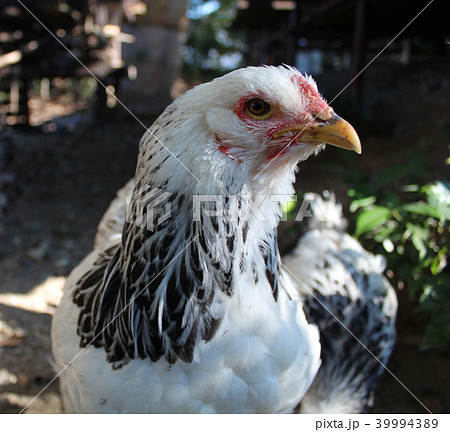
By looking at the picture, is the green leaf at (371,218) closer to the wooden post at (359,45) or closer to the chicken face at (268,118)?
the chicken face at (268,118)

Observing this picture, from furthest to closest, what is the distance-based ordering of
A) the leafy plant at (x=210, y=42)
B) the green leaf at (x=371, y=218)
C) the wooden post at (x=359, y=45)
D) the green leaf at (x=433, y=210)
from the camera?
the leafy plant at (x=210, y=42) → the wooden post at (x=359, y=45) → the green leaf at (x=371, y=218) → the green leaf at (x=433, y=210)

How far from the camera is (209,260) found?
102 centimetres

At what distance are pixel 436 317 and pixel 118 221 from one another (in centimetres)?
136

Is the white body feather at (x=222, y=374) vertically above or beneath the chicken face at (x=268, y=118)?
beneath

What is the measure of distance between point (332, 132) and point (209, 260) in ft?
1.41

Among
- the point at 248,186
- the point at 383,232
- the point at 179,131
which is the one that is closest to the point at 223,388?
the point at 248,186

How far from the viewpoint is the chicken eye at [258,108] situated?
0.97 metres

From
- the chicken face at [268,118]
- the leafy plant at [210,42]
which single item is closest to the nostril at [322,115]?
the chicken face at [268,118]

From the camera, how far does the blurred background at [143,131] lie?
1924 millimetres

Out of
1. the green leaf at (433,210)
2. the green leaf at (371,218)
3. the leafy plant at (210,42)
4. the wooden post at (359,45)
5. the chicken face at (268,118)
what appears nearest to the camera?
the chicken face at (268,118)

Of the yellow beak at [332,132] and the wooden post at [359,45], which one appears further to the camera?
the wooden post at [359,45]

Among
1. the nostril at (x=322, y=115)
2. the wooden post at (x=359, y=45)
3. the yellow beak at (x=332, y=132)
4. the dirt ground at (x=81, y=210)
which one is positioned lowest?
the dirt ground at (x=81, y=210)

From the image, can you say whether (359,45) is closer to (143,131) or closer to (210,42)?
(143,131)
